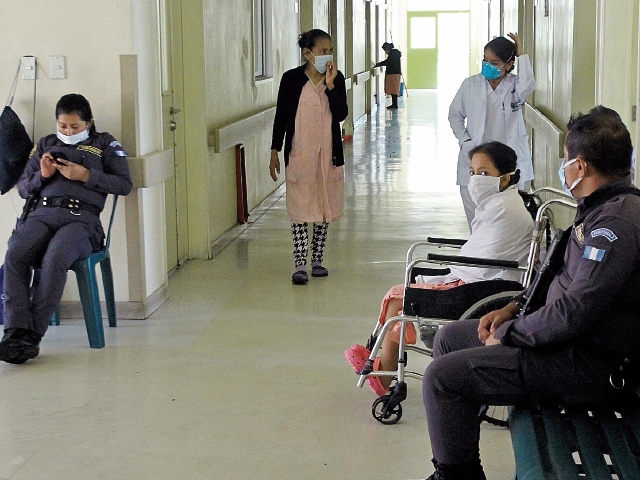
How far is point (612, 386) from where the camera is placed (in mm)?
2461

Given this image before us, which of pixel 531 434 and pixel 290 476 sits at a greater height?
pixel 531 434

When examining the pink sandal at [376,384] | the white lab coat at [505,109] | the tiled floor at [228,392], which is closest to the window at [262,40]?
the tiled floor at [228,392]

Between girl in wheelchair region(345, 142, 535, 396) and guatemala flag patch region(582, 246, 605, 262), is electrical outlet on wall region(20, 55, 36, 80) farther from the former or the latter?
guatemala flag patch region(582, 246, 605, 262)

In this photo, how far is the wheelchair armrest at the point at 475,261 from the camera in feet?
11.0

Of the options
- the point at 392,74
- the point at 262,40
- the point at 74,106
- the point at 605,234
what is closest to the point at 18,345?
the point at 74,106

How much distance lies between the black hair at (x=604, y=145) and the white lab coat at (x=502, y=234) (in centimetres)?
103

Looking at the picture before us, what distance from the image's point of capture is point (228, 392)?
13.0ft

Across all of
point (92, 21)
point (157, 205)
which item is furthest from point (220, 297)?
point (92, 21)

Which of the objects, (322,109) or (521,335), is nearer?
(521,335)

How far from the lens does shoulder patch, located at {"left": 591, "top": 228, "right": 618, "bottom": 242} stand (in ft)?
7.81

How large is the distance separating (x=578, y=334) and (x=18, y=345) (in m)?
2.73

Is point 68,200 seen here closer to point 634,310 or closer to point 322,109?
point 322,109

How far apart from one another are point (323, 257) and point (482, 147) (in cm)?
304

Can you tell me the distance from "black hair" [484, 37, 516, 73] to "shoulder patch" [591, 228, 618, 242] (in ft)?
11.0
